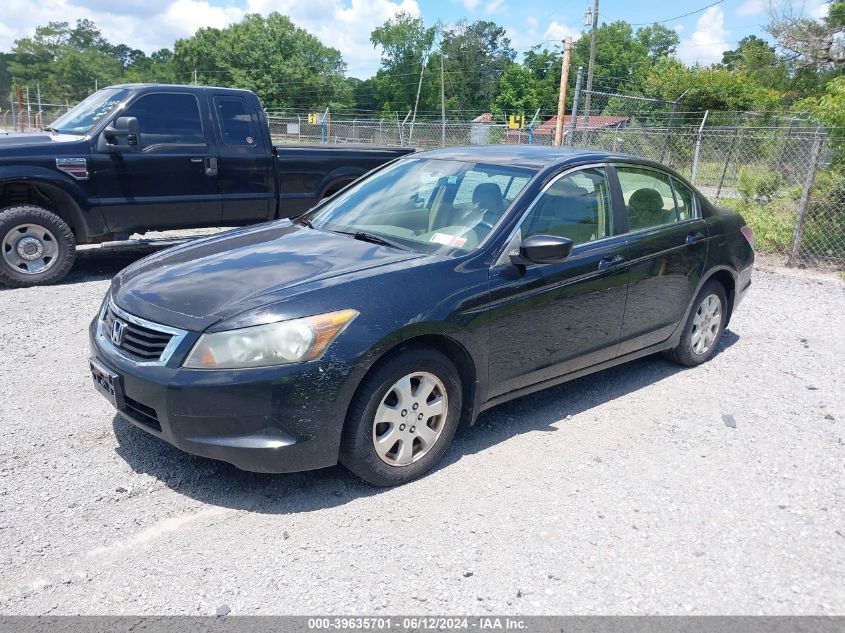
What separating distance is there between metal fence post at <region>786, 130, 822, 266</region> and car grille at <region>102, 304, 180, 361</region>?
8846 mm

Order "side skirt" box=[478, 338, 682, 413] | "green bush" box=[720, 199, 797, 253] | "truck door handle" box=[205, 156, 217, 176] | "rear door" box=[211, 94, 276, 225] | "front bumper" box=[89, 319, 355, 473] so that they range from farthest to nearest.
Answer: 1. "green bush" box=[720, 199, 797, 253]
2. "rear door" box=[211, 94, 276, 225]
3. "truck door handle" box=[205, 156, 217, 176]
4. "side skirt" box=[478, 338, 682, 413]
5. "front bumper" box=[89, 319, 355, 473]

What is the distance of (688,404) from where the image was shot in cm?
491

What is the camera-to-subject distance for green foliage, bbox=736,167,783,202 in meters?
12.9

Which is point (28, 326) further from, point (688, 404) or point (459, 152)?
point (688, 404)

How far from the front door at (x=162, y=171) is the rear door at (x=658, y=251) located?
5037 mm

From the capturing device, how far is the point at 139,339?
11.2 ft

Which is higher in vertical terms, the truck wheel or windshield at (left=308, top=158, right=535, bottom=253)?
windshield at (left=308, top=158, right=535, bottom=253)

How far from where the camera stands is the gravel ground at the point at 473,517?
2830 mm

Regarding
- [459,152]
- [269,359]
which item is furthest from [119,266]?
[269,359]

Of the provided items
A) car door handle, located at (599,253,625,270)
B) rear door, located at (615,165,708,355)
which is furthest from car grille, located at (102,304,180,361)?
rear door, located at (615,165,708,355)

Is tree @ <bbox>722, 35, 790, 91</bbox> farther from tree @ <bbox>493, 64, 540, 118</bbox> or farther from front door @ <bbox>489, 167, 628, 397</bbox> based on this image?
front door @ <bbox>489, 167, 628, 397</bbox>

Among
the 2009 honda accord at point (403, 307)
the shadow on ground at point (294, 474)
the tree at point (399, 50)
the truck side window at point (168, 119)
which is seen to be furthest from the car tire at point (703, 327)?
the tree at point (399, 50)

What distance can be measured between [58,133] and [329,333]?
20.1 ft

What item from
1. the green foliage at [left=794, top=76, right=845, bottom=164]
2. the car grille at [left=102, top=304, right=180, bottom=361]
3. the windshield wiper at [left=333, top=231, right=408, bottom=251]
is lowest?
the car grille at [left=102, top=304, right=180, bottom=361]
